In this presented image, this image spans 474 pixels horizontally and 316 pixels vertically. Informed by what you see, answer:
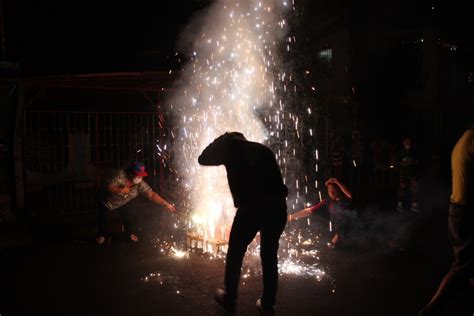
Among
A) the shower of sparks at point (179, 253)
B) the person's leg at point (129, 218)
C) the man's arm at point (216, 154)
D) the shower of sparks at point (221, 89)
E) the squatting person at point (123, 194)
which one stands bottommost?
the shower of sparks at point (179, 253)

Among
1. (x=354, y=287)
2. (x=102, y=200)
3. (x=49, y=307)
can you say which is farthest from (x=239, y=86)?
(x=49, y=307)

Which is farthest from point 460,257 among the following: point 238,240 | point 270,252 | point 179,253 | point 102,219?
point 102,219

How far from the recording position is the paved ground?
4.83m

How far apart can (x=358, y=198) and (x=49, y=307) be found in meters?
8.43

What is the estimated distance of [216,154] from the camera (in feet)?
15.1

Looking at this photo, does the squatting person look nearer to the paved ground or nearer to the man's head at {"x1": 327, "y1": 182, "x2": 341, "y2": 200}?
the paved ground

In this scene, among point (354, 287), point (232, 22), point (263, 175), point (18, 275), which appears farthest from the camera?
point (232, 22)

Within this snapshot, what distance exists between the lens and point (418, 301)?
496 cm

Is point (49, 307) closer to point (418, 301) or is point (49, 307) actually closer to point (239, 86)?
point (418, 301)

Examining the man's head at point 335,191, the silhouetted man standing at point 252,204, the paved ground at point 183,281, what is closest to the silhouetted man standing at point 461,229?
the paved ground at point 183,281

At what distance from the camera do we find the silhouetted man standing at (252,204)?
4434 mm

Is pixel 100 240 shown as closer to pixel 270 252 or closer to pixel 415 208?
pixel 270 252

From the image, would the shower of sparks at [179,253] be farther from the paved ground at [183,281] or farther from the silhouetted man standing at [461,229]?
the silhouetted man standing at [461,229]

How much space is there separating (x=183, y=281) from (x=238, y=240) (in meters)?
1.56
